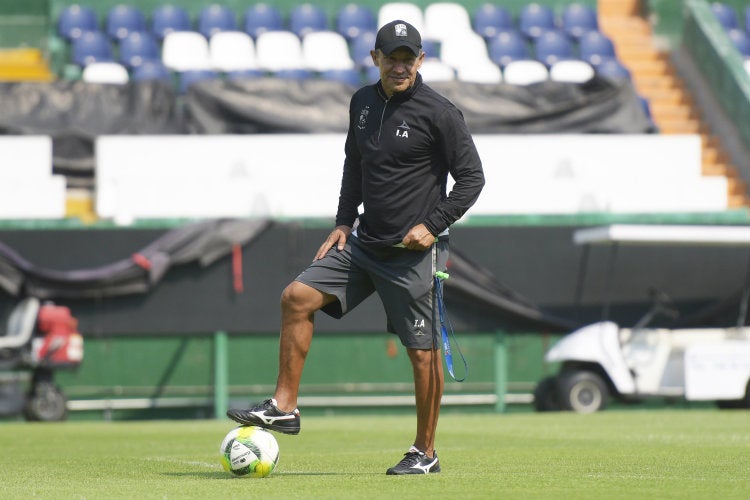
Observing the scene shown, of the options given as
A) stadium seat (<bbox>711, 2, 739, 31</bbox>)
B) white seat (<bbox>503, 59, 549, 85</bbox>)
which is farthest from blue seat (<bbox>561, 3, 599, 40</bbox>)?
stadium seat (<bbox>711, 2, 739, 31</bbox>)

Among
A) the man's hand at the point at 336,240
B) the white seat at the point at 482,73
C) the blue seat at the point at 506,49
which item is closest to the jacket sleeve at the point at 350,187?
the man's hand at the point at 336,240

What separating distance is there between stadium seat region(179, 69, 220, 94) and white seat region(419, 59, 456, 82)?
293 cm

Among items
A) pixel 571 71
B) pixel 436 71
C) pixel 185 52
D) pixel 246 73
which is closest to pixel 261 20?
pixel 185 52

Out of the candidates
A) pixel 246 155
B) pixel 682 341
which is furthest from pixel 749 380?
pixel 246 155

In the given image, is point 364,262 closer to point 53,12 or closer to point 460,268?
point 460,268

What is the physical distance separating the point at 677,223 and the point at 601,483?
10959mm

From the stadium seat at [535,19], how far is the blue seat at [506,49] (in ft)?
1.21

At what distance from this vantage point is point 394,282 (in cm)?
694

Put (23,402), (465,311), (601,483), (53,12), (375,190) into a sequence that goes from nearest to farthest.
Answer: (601,483) → (375,190) → (23,402) → (465,311) → (53,12)

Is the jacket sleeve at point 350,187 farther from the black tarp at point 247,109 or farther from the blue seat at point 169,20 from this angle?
the blue seat at point 169,20

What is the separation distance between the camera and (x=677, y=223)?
17062 millimetres

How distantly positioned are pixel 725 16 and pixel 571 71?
4.03 meters

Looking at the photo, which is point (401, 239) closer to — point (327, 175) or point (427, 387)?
point (427, 387)

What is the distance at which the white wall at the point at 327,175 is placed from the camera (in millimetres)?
17281
